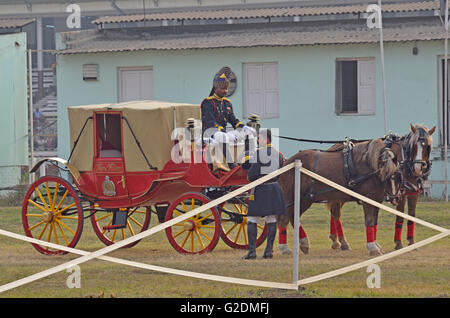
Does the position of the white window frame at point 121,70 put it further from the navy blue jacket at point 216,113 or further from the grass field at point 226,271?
the navy blue jacket at point 216,113

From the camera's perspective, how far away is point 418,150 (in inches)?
503

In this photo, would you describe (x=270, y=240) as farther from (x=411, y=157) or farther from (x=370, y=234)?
(x=411, y=157)

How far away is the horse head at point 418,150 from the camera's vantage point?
1273 centimetres

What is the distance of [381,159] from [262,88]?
1025 cm

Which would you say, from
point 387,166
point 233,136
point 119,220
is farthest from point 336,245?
point 119,220

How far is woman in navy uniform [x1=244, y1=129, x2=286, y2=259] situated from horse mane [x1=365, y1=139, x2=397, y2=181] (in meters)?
1.40

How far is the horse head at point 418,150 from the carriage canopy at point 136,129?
303 cm

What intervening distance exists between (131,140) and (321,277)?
412 centimetres

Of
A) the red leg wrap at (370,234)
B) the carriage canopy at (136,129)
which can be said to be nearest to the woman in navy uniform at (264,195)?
the red leg wrap at (370,234)

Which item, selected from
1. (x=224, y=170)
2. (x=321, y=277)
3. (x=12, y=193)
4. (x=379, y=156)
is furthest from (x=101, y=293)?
(x=12, y=193)

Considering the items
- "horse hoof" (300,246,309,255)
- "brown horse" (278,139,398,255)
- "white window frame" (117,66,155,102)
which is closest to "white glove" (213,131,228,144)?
"brown horse" (278,139,398,255)

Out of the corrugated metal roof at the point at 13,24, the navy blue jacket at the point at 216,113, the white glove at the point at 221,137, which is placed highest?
the corrugated metal roof at the point at 13,24

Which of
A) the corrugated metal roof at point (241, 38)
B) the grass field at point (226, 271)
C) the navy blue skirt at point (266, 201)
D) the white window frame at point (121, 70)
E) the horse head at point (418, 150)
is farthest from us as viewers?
the white window frame at point (121, 70)

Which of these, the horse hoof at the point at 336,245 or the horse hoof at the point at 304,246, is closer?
the horse hoof at the point at 304,246
